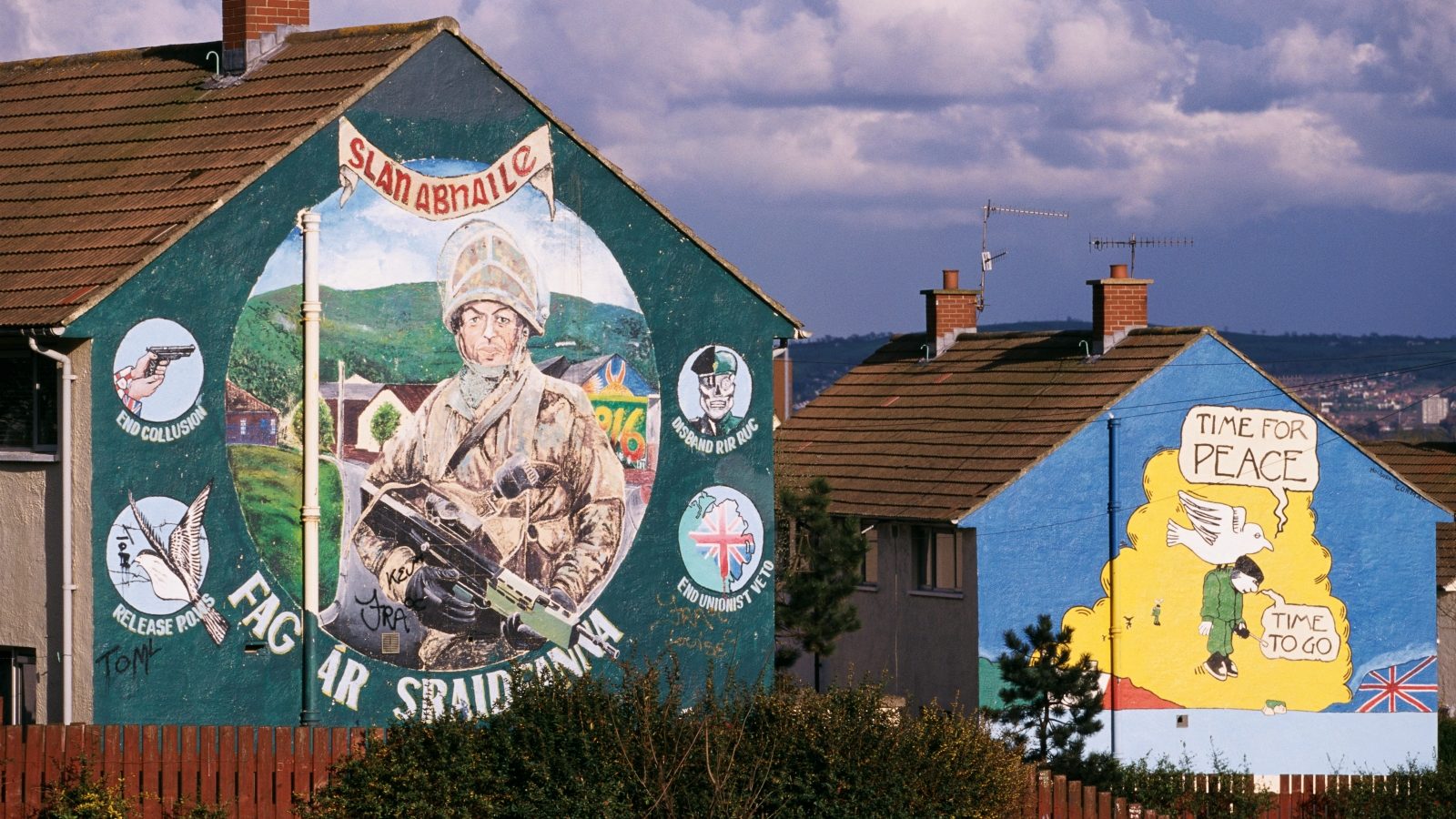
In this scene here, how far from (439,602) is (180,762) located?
5909 mm

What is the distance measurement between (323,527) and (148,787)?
16.9ft

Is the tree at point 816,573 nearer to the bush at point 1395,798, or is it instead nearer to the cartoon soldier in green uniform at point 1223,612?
the cartoon soldier in green uniform at point 1223,612

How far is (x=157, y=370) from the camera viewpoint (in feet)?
80.3

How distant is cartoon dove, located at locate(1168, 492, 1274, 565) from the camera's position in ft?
121

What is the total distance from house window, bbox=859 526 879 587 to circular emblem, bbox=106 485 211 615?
1666 centimetres

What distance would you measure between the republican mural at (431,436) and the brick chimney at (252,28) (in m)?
2.47

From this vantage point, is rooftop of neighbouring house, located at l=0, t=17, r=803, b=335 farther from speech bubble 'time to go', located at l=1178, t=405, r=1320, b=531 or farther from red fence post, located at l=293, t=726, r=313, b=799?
speech bubble 'time to go', located at l=1178, t=405, r=1320, b=531

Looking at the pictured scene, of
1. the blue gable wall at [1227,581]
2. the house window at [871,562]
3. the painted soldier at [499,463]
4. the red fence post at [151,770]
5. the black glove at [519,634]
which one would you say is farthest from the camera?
the house window at [871,562]

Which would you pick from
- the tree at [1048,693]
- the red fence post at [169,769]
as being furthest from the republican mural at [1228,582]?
the red fence post at [169,769]

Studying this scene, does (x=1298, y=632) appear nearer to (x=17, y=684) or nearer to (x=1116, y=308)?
(x=1116, y=308)

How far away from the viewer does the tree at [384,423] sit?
86.4 feet

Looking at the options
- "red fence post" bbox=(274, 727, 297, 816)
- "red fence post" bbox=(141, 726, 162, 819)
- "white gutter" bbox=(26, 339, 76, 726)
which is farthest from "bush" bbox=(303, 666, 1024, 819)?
"white gutter" bbox=(26, 339, 76, 726)

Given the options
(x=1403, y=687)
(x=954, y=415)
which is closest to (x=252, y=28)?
(x=954, y=415)

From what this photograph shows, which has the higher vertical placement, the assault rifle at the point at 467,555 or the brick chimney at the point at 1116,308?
the brick chimney at the point at 1116,308
